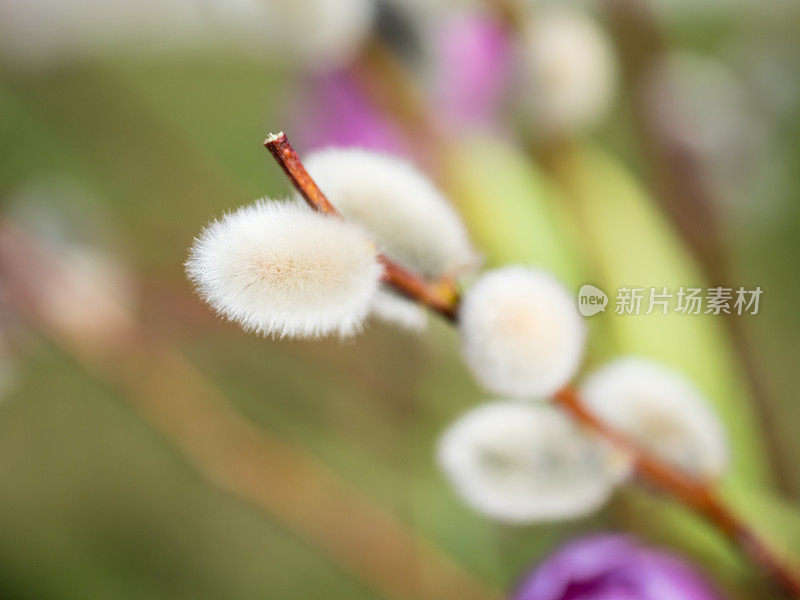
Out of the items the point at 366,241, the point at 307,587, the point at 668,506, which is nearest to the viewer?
the point at 366,241

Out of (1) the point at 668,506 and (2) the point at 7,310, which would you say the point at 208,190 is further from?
(1) the point at 668,506

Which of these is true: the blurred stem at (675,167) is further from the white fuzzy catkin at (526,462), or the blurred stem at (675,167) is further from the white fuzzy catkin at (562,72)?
the white fuzzy catkin at (526,462)

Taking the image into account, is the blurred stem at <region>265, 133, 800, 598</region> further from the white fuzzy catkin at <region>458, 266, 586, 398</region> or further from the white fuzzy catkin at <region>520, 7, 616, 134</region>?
the white fuzzy catkin at <region>520, 7, 616, 134</region>

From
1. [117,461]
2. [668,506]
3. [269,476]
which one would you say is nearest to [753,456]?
[668,506]

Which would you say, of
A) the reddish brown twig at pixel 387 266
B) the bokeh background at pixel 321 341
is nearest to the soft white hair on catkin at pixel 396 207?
the reddish brown twig at pixel 387 266

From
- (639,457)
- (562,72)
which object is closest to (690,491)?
(639,457)

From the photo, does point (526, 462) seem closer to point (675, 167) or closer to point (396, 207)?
point (396, 207)

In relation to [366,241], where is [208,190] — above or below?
above
